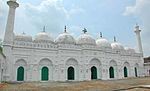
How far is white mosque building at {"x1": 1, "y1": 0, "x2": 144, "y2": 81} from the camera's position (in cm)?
2364

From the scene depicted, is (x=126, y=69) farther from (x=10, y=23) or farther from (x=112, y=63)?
(x=10, y=23)

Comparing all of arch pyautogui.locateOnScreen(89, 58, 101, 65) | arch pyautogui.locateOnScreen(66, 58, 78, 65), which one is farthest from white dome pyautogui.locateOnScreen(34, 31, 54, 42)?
arch pyautogui.locateOnScreen(89, 58, 101, 65)

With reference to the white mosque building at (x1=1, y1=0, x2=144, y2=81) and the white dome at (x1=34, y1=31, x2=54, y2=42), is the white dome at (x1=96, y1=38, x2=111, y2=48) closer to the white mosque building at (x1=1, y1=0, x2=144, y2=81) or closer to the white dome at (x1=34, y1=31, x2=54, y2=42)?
the white mosque building at (x1=1, y1=0, x2=144, y2=81)

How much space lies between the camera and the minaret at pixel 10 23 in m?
23.0

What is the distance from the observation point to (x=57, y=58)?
25891 mm

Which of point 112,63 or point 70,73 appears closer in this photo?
point 70,73

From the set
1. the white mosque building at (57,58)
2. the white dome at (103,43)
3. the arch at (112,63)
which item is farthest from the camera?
the white dome at (103,43)

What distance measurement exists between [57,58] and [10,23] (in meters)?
8.68

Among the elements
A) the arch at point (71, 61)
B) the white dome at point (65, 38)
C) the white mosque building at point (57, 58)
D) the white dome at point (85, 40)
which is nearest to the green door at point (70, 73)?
the white mosque building at point (57, 58)

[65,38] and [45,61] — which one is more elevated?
[65,38]

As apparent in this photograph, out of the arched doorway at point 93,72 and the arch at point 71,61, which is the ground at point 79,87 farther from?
the arched doorway at point 93,72

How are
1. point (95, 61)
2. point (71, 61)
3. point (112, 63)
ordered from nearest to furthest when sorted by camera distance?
point (71, 61) → point (95, 61) → point (112, 63)

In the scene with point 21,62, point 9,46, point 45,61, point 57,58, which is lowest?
point 21,62

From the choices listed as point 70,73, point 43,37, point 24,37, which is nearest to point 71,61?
point 70,73
